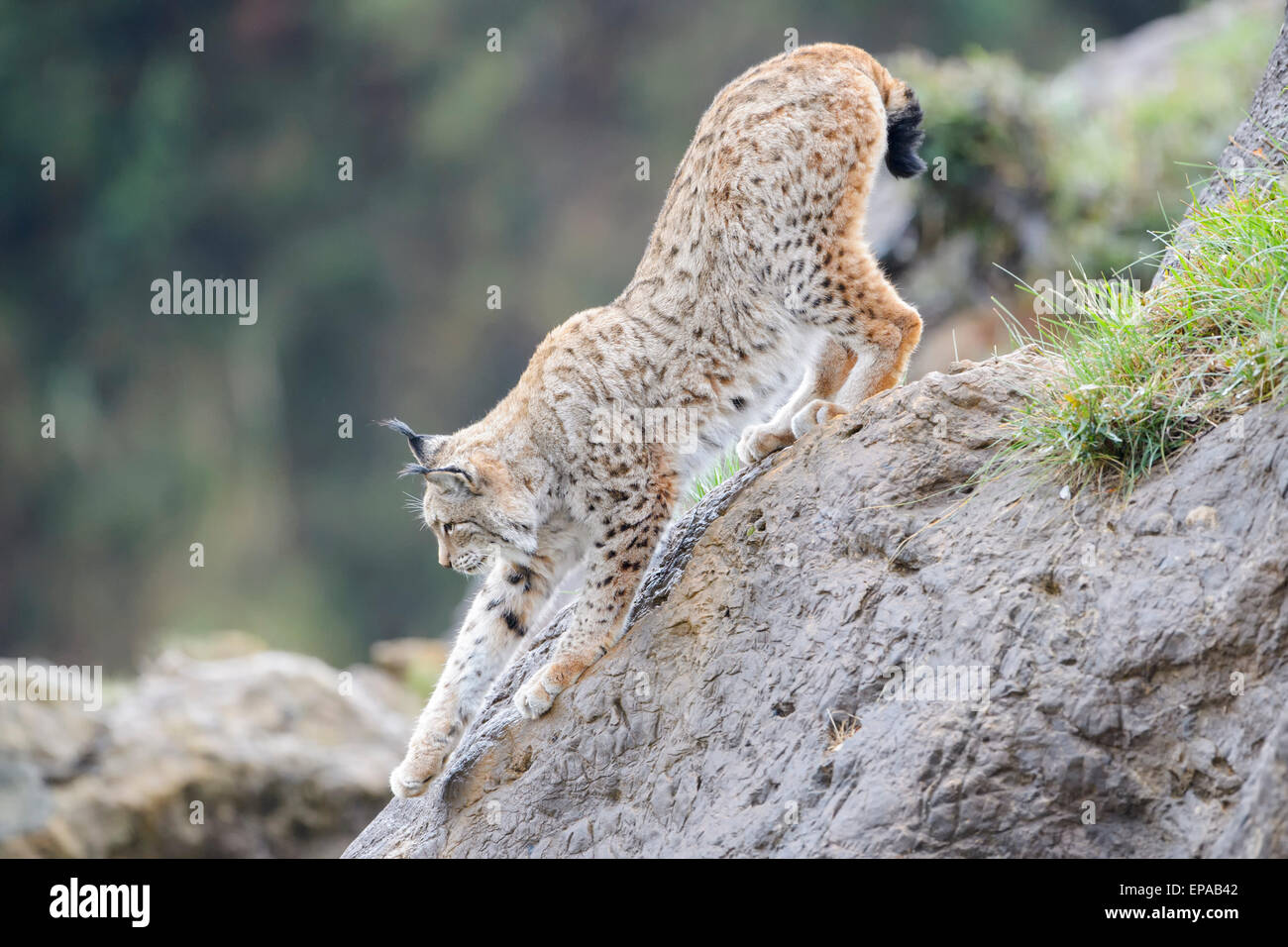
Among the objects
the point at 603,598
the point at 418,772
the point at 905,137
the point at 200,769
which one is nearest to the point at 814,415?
the point at 603,598

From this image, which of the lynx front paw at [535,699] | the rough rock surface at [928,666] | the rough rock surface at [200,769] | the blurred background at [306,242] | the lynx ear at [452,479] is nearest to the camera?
the rough rock surface at [928,666]

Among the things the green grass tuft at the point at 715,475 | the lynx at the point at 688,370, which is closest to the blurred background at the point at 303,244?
the green grass tuft at the point at 715,475

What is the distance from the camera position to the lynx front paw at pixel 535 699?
492cm

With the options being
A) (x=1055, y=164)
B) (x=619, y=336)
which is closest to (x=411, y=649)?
(x=1055, y=164)

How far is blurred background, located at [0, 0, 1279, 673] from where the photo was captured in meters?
20.0

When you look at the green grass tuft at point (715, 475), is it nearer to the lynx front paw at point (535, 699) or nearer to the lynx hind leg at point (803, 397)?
the lynx hind leg at point (803, 397)

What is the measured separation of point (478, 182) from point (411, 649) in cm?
1098

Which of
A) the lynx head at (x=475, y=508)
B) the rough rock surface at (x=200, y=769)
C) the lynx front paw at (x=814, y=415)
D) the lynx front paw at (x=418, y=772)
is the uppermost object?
the lynx front paw at (x=814, y=415)

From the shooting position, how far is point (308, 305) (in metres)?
21.2

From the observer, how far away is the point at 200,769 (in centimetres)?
870

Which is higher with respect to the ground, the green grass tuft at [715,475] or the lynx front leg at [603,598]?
the green grass tuft at [715,475]

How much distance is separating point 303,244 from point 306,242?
0.20 feet

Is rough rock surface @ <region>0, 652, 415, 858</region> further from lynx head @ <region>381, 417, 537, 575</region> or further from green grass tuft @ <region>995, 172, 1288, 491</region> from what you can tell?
green grass tuft @ <region>995, 172, 1288, 491</region>

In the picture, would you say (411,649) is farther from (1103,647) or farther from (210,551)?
(1103,647)
